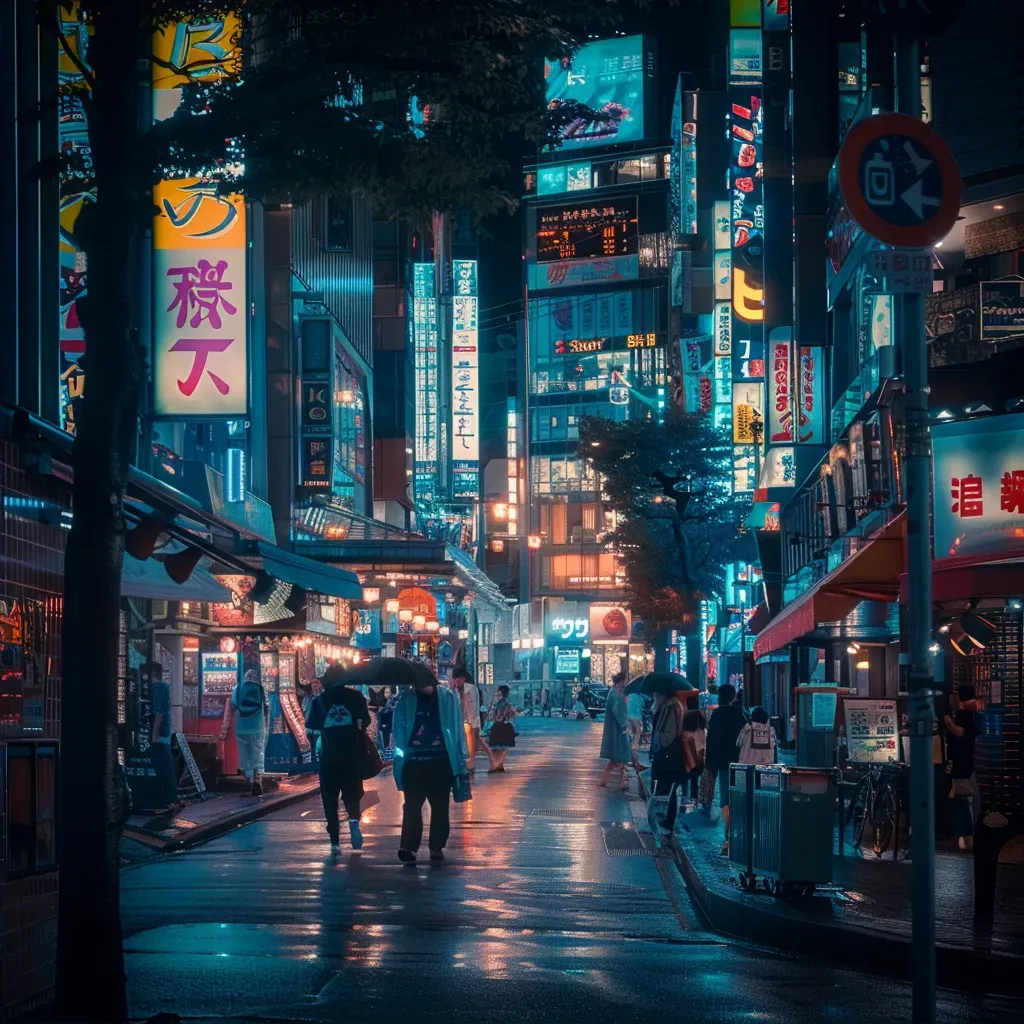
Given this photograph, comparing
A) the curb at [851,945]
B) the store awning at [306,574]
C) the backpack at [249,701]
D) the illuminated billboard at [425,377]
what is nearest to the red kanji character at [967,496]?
the curb at [851,945]

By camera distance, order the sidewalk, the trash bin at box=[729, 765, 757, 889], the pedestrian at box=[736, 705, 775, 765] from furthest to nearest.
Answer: the sidewalk
the pedestrian at box=[736, 705, 775, 765]
the trash bin at box=[729, 765, 757, 889]

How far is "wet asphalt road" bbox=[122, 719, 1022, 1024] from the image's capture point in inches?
356

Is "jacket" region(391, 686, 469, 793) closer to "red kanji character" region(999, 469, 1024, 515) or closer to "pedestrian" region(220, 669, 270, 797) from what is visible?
"red kanji character" region(999, 469, 1024, 515)

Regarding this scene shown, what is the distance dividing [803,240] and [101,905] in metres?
A: 27.7

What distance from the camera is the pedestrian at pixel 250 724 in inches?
973

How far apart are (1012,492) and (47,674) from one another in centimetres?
1118

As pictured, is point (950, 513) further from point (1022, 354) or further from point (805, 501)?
point (805, 501)

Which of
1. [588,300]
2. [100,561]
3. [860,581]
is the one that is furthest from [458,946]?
[588,300]

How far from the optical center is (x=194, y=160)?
8750mm

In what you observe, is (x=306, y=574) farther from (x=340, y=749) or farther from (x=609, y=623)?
(x=609, y=623)

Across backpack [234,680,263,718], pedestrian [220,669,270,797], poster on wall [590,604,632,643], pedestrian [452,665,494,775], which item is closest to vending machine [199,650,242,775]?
pedestrian [220,669,270,797]

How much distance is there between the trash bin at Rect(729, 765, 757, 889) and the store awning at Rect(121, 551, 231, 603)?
4.98m

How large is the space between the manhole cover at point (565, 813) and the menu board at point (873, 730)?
5.27 meters

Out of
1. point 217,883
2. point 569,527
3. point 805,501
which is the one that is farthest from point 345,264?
point 569,527
